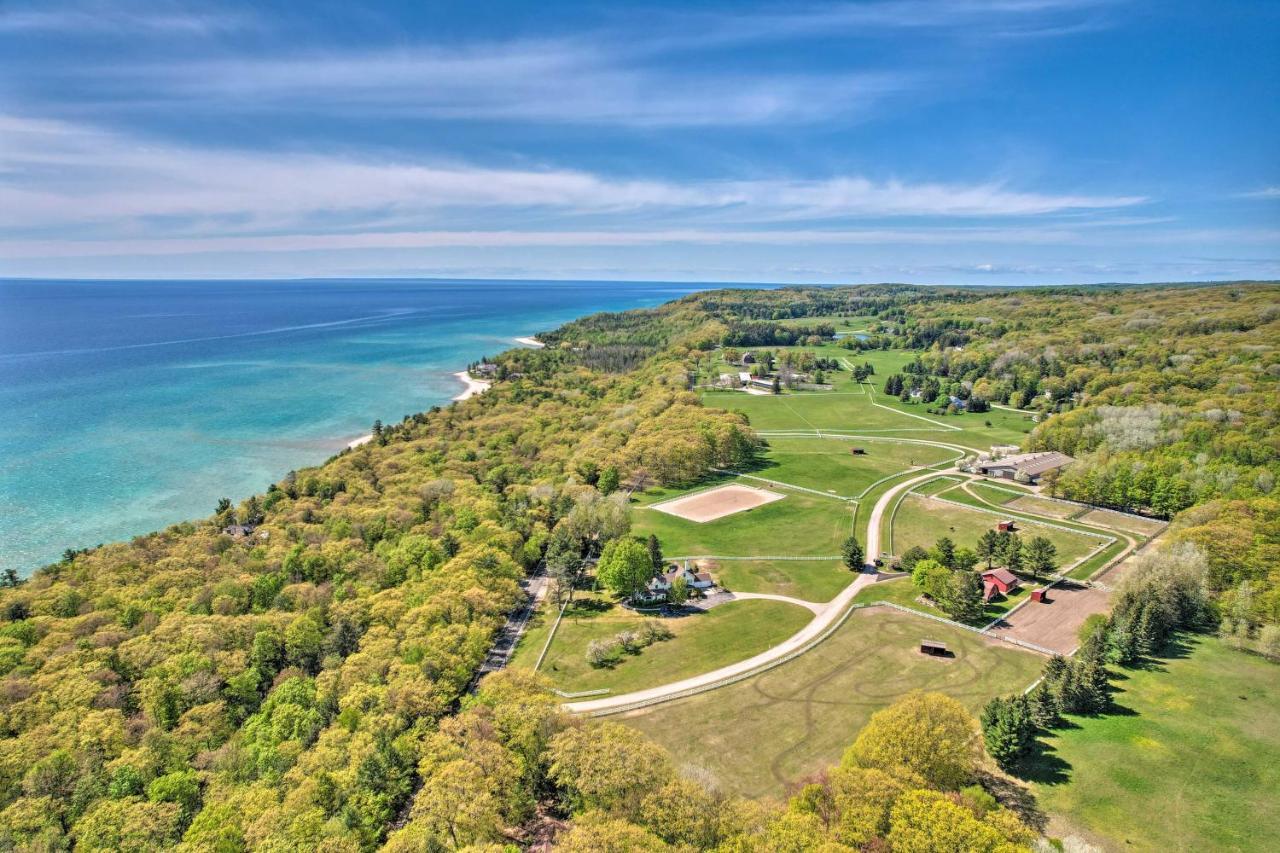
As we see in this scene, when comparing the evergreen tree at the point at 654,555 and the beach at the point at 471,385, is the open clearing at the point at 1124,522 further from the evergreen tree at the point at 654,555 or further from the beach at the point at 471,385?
the beach at the point at 471,385

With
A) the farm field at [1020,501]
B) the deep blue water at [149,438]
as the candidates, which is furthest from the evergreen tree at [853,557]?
the deep blue water at [149,438]

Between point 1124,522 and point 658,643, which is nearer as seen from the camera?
point 658,643

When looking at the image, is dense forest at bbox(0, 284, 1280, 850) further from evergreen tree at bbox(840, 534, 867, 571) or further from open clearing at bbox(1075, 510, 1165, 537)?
evergreen tree at bbox(840, 534, 867, 571)

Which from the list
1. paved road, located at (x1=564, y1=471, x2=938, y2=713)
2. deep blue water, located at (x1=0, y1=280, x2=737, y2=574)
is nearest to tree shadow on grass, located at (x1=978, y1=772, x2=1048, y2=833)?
paved road, located at (x1=564, y1=471, x2=938, y2=713)

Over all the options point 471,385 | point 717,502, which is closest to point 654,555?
point 717,502

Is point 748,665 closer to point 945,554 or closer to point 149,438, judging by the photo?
point 945,554

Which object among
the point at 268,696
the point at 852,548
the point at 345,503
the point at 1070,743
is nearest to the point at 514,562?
the point at 268,696

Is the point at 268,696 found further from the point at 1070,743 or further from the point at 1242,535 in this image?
the point at 1242,535
